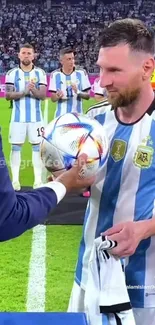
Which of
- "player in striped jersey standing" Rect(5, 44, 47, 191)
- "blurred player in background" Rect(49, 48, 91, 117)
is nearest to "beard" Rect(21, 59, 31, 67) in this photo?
"player in striped jersey standing" Rect(5, 44, 47, 191)

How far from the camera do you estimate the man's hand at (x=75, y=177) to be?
1959mm

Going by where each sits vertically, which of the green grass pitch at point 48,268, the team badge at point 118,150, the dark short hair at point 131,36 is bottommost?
the green grass pitch at point 48,268

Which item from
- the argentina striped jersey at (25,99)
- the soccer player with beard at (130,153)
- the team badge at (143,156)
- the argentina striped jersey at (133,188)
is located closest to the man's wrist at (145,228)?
the soccer player with beard at (130,153)

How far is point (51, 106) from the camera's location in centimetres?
1805

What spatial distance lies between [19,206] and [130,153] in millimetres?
642

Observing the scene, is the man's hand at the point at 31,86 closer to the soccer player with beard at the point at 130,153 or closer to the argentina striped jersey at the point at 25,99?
the argentina striped jersey at the point at 25,99

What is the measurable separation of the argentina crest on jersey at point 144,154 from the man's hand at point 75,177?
12.1 inches

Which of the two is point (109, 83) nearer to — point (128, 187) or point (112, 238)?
point (128, 187)

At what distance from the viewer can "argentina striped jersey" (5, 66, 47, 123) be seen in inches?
328

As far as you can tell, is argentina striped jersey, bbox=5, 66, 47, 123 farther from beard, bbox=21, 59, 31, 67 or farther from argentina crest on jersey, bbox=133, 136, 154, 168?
argentina crest on jersey, bbox=133, 136, 154, 168

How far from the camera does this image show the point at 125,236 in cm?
203

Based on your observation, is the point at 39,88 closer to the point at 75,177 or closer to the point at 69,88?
the point at 69,88

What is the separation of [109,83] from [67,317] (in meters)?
0.83

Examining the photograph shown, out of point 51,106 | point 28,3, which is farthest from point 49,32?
point 51,106
